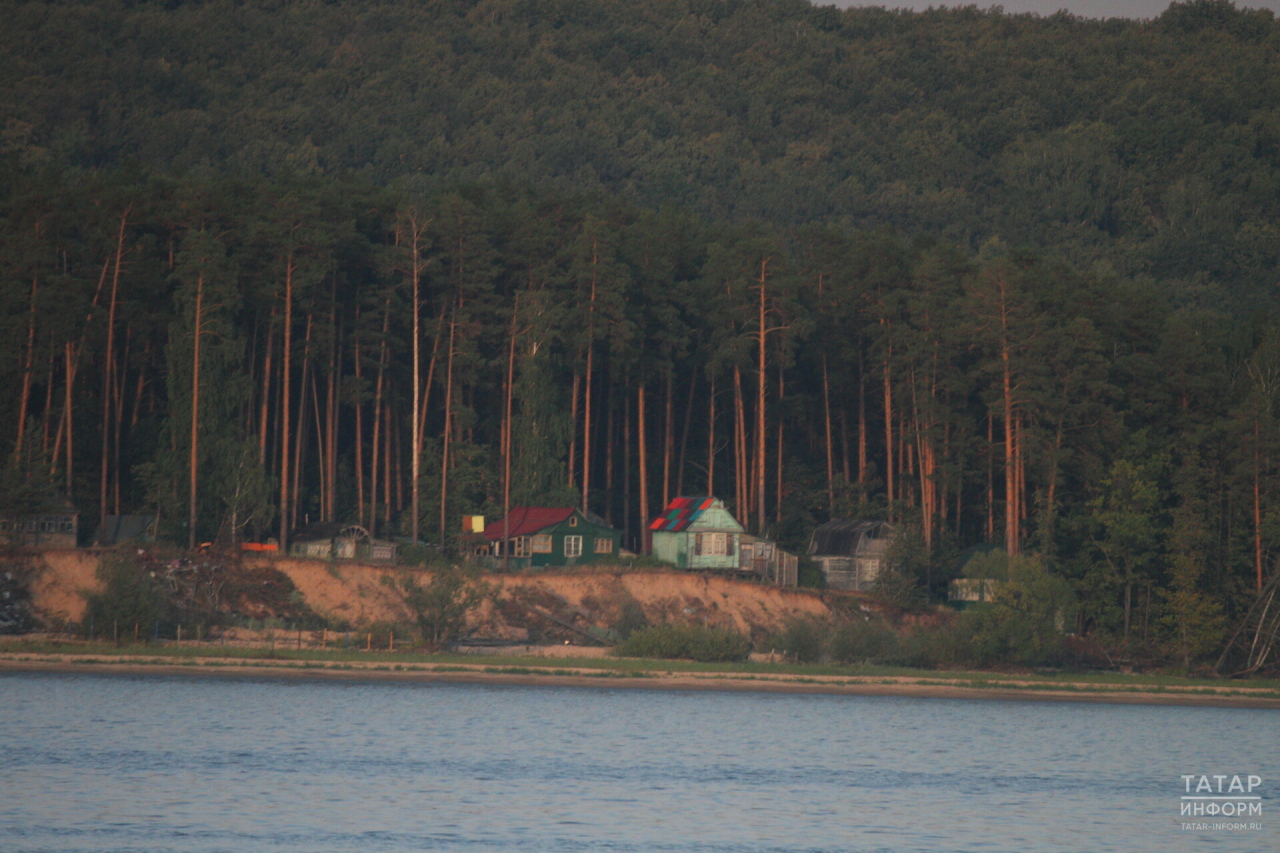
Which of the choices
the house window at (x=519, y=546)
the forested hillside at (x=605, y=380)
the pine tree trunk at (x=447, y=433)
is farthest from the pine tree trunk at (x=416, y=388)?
the house window at (x=519, y=546)

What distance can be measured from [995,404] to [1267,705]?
19.7 m

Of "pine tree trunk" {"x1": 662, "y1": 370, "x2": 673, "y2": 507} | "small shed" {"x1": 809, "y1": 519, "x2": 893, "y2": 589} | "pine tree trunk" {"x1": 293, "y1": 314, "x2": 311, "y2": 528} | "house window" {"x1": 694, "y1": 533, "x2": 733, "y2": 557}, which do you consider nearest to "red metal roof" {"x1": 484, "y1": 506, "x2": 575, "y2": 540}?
"house window" {"x1": 694, "y1": 533, "x2": 733, "y2": 557}

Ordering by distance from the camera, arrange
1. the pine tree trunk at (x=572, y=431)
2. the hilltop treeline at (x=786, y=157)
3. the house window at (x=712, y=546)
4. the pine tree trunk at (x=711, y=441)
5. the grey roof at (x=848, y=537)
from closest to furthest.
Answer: the house window at (x=712, y=546), the grey roof at (x=848, y=537), the pine tree trunk at (x=572, y=431), the pine tree trunk at (x=711, y=441), the hilltop treeline at (x=786, y=157)

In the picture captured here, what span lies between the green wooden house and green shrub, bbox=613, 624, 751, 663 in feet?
30.2

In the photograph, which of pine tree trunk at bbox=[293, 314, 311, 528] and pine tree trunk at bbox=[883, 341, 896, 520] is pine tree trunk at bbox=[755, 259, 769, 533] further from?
pine tree trunk at bbox=[293, 314, 311, 528]

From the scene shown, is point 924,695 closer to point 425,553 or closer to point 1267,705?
point 1267,705

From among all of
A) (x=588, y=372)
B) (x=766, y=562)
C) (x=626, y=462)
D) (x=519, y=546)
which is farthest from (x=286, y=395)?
(x=766, y=562)

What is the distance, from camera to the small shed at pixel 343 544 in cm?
7169

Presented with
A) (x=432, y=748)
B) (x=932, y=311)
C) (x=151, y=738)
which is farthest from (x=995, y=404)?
(x=151, y=738)

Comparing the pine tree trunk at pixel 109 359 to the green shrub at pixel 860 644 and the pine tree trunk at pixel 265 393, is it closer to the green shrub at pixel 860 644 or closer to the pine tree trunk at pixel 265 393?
the pine tree trunk at pixel 265 393

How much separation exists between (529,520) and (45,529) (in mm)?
21522

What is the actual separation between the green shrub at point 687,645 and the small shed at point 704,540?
9.63 metres

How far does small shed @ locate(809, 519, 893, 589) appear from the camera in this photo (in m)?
76.6

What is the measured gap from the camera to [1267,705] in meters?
62.7
